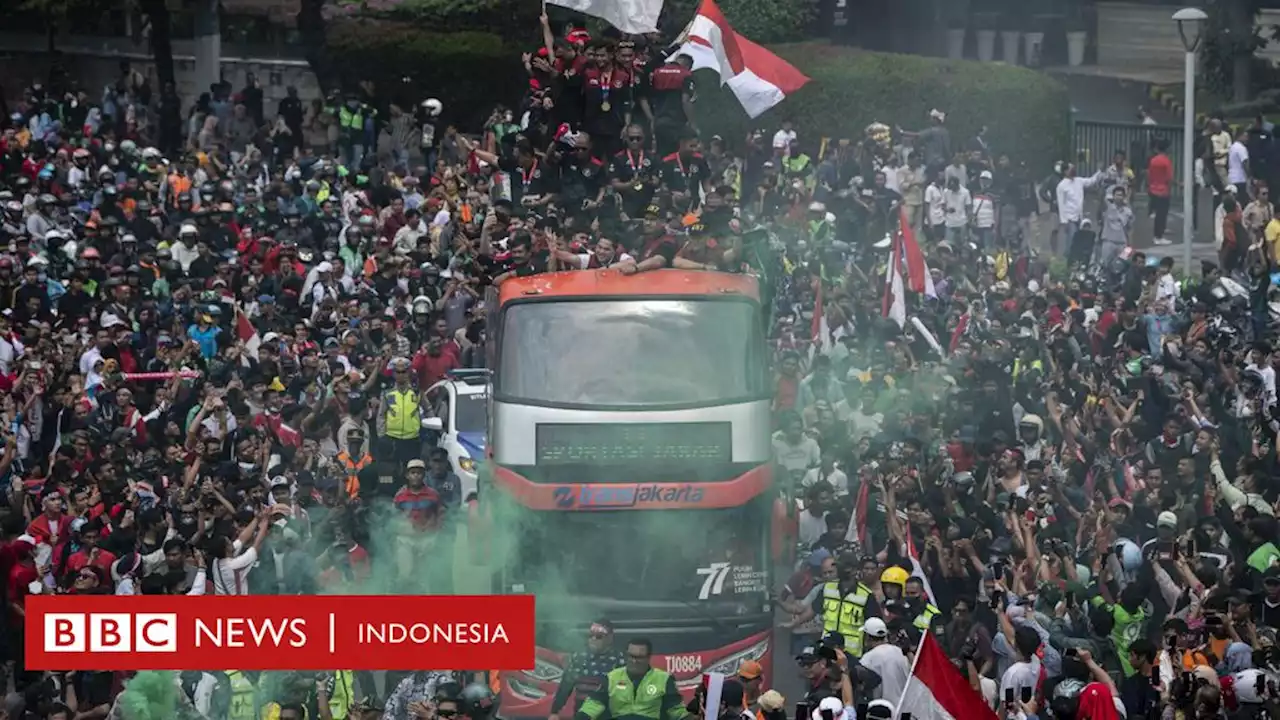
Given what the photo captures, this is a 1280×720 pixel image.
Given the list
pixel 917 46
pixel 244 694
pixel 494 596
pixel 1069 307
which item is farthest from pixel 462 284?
pixel 917 46

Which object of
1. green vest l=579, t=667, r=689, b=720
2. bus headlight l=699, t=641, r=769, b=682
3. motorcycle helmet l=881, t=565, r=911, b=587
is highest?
motorcycle helmet l=881, t=565, r=911, b=587

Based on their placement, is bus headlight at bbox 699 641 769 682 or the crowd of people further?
bus headlight at bbox 699 641 769 682

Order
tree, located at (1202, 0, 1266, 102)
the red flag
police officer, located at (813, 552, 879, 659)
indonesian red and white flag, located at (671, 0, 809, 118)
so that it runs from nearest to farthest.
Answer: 1. police officer, located at (813, 552, 879, 659)
2. the red flag
3. indonesian red and white flag, located at (671, 0, 809, 118)
4. tree, located at (1202, 0, 1266, 102)

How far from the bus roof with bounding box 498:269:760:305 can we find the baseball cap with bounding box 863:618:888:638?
2.77m

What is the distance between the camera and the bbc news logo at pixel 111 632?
54.0ft

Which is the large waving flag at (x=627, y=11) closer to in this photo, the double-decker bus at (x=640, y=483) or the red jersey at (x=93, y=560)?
the double-decker bus at (x=640, y=483)

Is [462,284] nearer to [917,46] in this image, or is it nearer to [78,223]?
[78,223]

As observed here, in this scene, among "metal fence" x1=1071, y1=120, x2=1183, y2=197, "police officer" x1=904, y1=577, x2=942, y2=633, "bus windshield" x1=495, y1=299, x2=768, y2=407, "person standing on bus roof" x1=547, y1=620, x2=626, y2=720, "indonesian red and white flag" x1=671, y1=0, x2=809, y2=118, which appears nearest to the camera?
"person standing on bus roof" x1=547, y1=620, x2=626, y2=720

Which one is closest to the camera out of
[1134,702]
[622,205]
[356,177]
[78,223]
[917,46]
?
[1134,702]

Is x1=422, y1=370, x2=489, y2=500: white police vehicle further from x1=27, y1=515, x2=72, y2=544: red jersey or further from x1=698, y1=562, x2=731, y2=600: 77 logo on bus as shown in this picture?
x1=698, y1=562, x2=731, y2=600: 77 logo on bus

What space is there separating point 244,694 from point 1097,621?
5404 millimetres

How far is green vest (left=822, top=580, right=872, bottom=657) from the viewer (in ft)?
55.7

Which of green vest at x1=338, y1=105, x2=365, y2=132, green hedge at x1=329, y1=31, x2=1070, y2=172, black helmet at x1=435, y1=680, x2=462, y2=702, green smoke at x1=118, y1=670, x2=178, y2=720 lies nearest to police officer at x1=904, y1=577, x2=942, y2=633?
black helmet at x1=435, y1=680, x2=462, y2=702

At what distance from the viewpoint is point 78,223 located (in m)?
29.3
